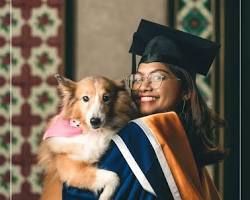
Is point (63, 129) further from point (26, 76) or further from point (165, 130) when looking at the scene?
point (26, 76)

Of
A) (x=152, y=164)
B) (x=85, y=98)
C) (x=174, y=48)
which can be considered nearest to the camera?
(x=152, y=164)

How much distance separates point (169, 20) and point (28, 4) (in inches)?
33.2

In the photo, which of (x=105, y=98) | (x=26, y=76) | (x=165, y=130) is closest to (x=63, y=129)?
(x=105, y=98)

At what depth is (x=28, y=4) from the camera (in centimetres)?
290

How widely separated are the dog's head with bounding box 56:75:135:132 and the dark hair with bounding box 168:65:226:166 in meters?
0.23

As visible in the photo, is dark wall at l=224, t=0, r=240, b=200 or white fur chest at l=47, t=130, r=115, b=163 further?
dark wall at l=224, t=0, r=240, b=200

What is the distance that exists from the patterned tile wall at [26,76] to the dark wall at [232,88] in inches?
38.7

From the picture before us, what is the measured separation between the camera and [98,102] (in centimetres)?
189

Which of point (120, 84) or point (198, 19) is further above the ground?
point (198, 19)

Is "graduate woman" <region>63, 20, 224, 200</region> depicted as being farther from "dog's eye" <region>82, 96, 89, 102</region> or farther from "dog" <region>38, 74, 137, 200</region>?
"dog's eye" <region>82, 96, 89, 102</region>

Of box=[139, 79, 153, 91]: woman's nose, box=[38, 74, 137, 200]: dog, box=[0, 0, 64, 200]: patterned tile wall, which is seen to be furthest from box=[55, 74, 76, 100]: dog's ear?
box=[0, 0, 64, 200]: patterned tile wall

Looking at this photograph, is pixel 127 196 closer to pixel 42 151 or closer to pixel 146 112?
pixel 146 112

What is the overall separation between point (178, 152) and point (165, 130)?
0.09 metres

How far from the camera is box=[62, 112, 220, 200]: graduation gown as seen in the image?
1.57 metres
